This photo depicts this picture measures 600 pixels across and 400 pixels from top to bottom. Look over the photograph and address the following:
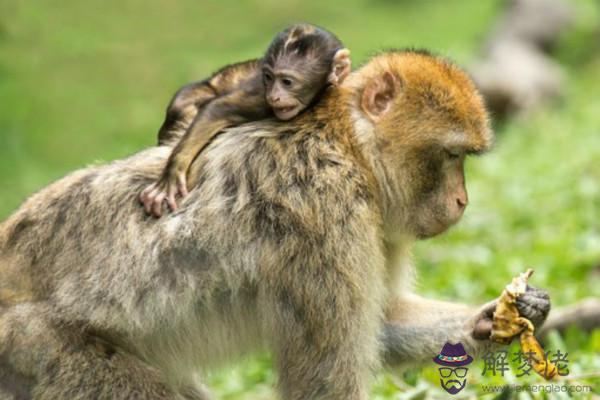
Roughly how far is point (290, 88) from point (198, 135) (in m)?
0.52

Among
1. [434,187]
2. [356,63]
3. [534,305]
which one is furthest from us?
[356,63]

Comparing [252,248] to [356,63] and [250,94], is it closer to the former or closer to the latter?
[250,94]

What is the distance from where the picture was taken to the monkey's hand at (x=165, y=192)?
14.8 feet

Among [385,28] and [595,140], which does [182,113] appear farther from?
[385,28]

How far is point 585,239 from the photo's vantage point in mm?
8758

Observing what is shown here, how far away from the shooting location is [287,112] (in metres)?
4.75

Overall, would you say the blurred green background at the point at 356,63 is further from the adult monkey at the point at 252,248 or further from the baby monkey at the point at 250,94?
the baby monkey at the point at 250,94

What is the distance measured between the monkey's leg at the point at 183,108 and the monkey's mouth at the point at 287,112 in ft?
1.71

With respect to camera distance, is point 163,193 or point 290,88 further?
point 290,88

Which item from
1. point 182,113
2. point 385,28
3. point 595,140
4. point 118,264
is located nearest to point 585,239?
point 595,140

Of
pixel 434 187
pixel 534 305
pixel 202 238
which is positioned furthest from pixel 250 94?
pixel 534 305
